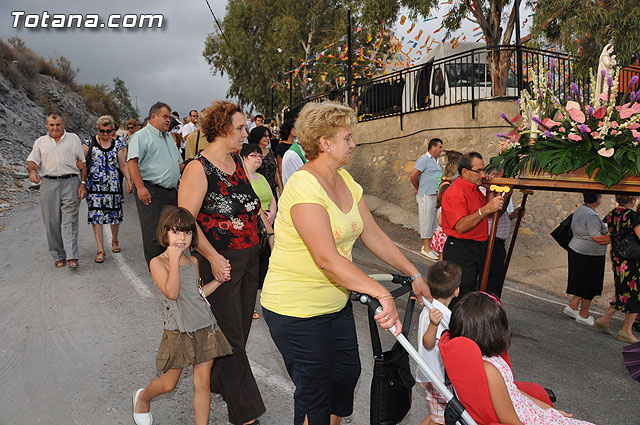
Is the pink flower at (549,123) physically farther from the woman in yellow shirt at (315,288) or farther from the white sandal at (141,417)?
the white sandal at (141,417)

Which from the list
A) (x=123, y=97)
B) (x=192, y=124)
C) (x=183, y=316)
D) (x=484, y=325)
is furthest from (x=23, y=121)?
(x=123, y=97)

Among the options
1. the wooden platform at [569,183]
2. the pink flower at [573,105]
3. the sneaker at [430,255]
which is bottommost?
the sneaker at [430,255]

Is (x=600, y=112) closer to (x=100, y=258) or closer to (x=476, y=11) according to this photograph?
(x=100, y=258)

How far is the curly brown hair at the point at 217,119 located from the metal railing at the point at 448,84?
9.09 meters

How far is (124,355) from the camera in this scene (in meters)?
4.82

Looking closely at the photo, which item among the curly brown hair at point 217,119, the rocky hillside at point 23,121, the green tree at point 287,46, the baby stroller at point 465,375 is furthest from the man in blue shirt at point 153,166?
the green tree at point 287,46

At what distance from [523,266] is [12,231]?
31.4ft

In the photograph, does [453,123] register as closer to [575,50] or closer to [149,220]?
[575,50]

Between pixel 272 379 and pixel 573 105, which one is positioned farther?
pixel 272 379

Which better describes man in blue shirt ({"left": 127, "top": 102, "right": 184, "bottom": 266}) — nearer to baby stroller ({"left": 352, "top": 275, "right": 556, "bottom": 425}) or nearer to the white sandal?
the white sandal

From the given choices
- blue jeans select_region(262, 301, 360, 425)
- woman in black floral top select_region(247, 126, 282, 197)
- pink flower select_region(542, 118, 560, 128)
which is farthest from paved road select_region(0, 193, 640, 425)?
pink flower select_region(542, 118, 560, 128)

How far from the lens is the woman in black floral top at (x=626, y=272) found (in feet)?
19.1

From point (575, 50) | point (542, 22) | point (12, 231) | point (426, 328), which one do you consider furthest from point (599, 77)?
point (12, 231)

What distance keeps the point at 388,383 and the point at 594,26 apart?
10.3 meters
